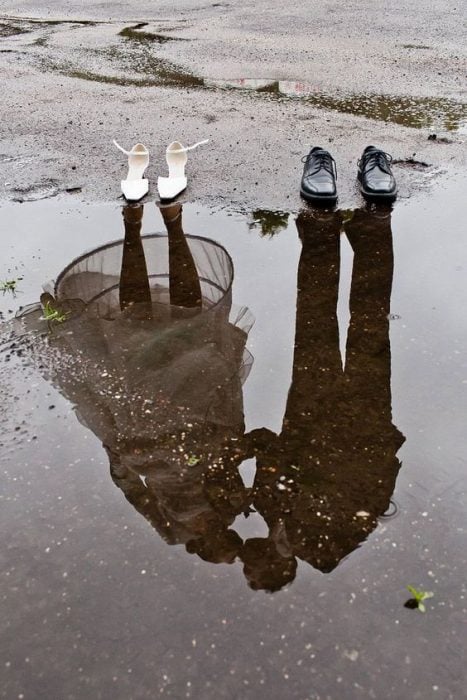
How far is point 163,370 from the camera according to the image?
10.6ft

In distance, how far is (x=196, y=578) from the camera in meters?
2.30

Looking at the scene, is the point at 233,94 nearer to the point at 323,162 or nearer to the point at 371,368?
the point at 323,162

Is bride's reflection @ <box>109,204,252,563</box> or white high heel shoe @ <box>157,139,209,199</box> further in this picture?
white high heel shoe @ <box>157,139,209,199</box>

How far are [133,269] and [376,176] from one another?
1969 mm

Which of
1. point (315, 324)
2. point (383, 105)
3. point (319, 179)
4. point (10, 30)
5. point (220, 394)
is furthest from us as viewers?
point (10, 30)

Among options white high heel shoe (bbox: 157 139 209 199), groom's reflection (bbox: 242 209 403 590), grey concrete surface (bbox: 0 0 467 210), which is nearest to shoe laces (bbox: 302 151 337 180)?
grey concrete surface (bbox: 0 0 467 210)

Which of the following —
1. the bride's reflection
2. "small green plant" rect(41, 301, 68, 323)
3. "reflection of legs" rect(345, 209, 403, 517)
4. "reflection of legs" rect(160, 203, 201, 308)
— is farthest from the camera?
"reflection of legs" rect(160, 203, 201, 308)

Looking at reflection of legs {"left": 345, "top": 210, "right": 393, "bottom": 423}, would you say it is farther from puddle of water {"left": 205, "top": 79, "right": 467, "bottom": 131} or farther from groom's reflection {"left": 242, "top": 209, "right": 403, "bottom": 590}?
puddle of water {"left": 205, "top": 79, "right": 467, "bottom": 131}

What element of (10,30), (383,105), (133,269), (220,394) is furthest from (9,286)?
(10,30)

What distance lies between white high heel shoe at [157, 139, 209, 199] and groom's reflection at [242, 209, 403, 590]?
1507mm

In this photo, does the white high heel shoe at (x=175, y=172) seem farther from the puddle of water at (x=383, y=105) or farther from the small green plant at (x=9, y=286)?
the puddle of water at (x=383, y=105)

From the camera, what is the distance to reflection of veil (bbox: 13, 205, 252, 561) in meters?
2.61

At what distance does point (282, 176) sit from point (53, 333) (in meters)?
2.58

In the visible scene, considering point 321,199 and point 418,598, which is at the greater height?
point 321,199
